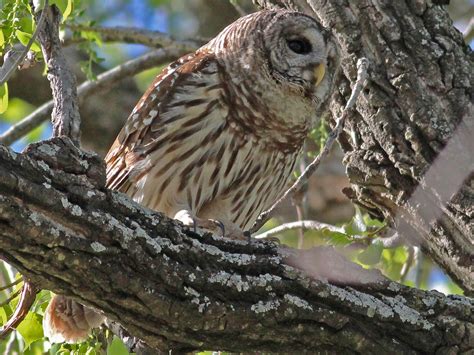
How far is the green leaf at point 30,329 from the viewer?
10.7 feet

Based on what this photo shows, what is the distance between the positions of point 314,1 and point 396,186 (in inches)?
32.8

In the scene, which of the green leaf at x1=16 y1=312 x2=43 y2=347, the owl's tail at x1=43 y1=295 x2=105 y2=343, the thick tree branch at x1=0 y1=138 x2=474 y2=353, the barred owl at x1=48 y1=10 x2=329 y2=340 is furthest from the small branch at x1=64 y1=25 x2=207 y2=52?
the thick tree branch at x1=0 y1=138 x2=474 y2=353

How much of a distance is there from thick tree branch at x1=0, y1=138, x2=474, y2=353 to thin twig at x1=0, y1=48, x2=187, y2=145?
234cm

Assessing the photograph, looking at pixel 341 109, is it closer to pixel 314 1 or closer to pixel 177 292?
pixel 314 1

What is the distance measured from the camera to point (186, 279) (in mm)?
2621

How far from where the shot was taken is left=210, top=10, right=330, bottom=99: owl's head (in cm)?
405

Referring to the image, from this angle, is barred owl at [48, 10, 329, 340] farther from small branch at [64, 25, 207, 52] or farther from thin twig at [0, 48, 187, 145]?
small branch at [64, 25, 207, 52]

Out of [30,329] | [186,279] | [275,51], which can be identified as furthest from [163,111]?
[186,279]

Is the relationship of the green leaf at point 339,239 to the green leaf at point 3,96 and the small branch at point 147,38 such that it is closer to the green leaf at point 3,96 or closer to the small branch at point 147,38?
the green leaf at point 3,96

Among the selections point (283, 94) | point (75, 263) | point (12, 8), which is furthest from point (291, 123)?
point (75, 263)

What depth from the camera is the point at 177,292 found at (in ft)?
8.52

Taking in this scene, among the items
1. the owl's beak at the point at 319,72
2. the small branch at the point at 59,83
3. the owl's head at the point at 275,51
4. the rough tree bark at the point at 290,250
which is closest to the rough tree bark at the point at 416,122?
the rough tree bark at the point at 290,250

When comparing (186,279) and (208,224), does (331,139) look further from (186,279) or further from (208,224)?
(186,279)

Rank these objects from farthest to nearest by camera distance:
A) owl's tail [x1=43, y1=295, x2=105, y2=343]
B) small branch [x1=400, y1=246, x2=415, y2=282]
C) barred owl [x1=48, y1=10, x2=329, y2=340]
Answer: small branch [x1=400, y1=246, x2=415, y2=282], barred owl [x1=48, y1=10, x2=329, y2=340], owl's tail [x1=43, y1=295, x2=105, y2=343]
